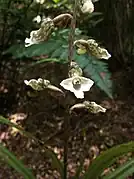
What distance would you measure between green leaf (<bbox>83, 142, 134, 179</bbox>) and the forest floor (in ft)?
1.57

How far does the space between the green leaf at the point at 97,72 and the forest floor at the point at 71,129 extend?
1.03 feet

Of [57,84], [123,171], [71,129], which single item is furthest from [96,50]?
[71,129]

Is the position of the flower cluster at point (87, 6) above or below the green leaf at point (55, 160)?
above

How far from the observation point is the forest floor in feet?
6.21

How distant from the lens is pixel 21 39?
6.43 feet

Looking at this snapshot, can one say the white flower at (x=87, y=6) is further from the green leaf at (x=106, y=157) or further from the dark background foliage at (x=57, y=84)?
the dark background foliage at (x=57, y=84)

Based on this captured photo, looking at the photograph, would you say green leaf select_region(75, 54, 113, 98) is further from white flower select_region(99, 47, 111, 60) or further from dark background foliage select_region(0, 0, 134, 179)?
white flower select_region(99, 47, 111, 60)

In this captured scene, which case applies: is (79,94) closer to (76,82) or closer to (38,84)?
(76,82)

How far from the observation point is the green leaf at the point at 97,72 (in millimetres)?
1483

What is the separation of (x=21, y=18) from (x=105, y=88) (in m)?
0.70

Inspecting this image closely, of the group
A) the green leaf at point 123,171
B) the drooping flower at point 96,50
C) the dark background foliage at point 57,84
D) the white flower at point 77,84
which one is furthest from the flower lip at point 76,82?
the dark background foliage at point 57,84

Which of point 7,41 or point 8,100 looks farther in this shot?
point 8,100

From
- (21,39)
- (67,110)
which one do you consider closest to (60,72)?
(21,39)

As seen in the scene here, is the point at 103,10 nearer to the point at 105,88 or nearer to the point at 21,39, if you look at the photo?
the point at 21,39
